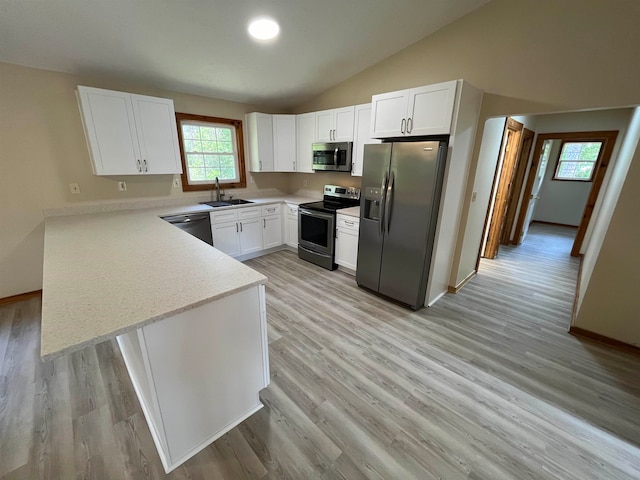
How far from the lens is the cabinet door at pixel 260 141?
4.07 meters

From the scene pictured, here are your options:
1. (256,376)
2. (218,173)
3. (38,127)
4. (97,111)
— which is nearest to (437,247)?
(256,376)

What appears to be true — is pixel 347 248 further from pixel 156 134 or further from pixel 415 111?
pixel 156 134

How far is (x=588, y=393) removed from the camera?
6.03 ft

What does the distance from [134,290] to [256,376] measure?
0.88m

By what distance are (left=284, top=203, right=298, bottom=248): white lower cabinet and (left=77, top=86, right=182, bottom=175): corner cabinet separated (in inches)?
67.6

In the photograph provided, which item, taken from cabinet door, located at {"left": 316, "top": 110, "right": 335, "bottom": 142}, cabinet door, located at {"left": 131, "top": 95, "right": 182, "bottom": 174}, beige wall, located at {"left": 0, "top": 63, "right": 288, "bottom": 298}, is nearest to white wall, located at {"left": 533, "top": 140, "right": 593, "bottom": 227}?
cabinet door, located at {"left": 316, "top": 110, "right": 335, "bottom": 142}

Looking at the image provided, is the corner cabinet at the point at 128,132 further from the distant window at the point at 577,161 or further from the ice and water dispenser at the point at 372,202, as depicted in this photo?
the distant window at the point at 577,161

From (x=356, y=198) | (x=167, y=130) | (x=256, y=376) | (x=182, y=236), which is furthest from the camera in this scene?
(x=356, y=198)

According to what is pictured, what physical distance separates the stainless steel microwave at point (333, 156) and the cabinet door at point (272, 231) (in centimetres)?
108

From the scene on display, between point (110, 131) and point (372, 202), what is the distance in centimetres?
297

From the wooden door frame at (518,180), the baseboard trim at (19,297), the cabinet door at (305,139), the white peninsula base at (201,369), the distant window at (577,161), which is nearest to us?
the white peninsula base at (201,369)

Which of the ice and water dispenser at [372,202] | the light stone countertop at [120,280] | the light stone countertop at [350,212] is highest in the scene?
the ice and water dispenser at [372,202]

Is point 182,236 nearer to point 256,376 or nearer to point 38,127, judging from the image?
point 256,376

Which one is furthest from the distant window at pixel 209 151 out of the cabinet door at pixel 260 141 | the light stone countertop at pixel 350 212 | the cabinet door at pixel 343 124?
the light stone countertop at pixel 350 212
